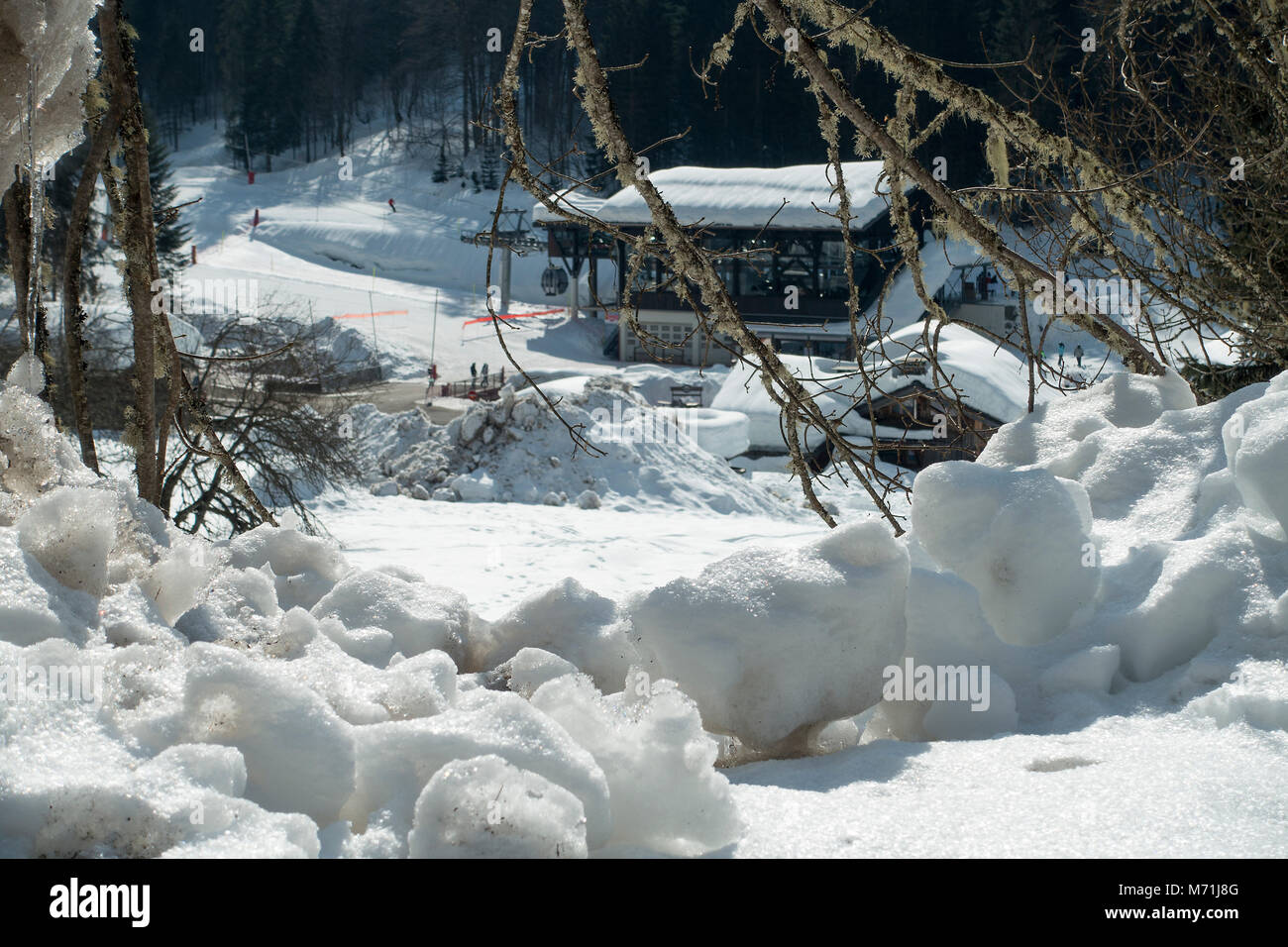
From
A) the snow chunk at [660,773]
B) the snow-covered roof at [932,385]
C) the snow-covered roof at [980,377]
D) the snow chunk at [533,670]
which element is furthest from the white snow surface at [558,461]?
the snow chunk at [660,773]

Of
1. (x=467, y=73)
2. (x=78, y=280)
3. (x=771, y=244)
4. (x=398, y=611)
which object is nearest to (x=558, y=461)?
(x=771, y=244)

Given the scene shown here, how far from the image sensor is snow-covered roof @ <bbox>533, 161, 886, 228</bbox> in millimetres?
30547

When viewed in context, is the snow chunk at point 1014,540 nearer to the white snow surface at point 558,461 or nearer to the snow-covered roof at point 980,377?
the white snow surface at point 558,461

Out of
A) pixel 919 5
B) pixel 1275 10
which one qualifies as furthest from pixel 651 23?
pixel 1275 10

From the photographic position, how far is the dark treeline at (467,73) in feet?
142

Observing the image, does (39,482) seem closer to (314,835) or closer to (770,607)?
(314,835)

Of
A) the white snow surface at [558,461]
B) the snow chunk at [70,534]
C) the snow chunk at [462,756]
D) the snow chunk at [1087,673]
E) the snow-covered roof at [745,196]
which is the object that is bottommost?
the white snow surface at [558,461]

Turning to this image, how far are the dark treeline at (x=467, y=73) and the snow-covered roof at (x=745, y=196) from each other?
5385 millimetres

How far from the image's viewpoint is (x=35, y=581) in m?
1.59

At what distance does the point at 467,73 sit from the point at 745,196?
2881cm

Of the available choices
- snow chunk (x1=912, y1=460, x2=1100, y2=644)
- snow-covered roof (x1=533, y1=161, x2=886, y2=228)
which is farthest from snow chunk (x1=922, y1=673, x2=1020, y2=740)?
snow-covered roof (x1=533, y1=161, x2=886, y2=228)

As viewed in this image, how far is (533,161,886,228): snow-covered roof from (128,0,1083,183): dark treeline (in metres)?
5.39

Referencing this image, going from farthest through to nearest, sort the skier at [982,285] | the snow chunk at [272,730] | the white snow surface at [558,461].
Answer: the skier at [982,285], the white snow surface at [558,461], the snow chunk at [272,730]

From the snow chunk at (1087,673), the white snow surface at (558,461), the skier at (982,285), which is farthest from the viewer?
the skier at (982,285)
